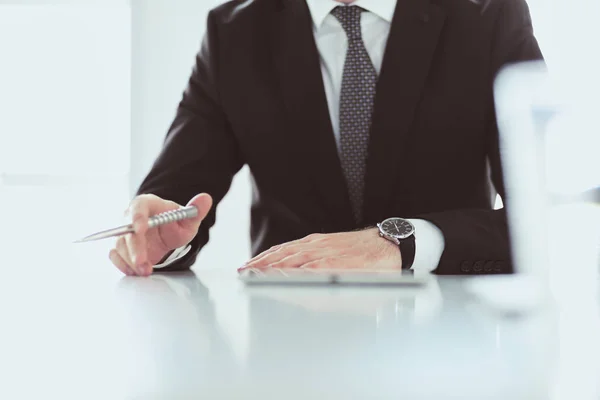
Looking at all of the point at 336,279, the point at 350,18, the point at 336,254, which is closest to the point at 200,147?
the point at 350,18

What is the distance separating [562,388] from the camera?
32cm

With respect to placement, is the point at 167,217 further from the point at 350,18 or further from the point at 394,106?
the point at 350,18

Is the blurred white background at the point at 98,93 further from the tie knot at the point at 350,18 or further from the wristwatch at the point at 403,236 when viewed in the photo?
the wristwatch at the point at 403,236

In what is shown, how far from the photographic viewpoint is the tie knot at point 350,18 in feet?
5.80

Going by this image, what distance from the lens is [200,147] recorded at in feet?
5.82

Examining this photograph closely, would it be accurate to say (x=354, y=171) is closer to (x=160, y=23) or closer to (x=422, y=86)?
(x=422, y=86)

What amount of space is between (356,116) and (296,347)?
1.33 metres

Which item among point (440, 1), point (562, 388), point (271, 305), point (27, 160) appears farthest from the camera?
point (27, 160)

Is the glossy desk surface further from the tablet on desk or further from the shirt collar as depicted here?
the shirt collar

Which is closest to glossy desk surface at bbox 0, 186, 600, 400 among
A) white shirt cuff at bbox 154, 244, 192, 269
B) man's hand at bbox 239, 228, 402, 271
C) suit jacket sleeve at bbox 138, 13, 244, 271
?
man's hand at bbox 239, 228, 402, 271

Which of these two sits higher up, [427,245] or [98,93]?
[98,93]

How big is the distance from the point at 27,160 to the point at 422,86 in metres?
3.49

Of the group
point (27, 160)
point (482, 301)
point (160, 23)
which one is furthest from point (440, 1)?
point (27, 160)

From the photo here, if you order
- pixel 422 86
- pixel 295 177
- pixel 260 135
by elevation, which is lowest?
pixel 295 177
